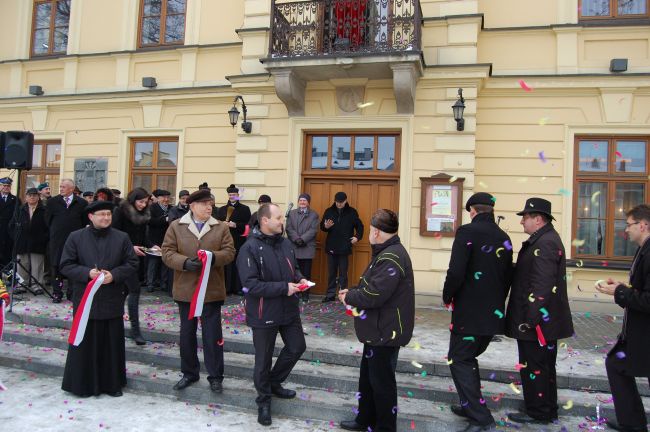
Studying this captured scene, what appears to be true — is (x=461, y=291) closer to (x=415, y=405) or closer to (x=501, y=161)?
(x=415, y=405)

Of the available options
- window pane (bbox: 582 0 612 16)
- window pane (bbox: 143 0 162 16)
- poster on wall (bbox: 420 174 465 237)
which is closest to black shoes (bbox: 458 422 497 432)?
poster on wall (bbox: 420 174 465 237)

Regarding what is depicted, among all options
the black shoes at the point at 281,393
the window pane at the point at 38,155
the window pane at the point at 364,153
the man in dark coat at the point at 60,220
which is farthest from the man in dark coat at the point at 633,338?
the window pane at the point at 38,155

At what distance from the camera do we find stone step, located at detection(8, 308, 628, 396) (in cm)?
502

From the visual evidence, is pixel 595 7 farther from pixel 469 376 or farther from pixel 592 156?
pixel 469 376

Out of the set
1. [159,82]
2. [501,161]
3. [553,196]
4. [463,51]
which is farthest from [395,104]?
[159,82]

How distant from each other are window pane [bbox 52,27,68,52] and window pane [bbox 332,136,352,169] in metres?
7.32

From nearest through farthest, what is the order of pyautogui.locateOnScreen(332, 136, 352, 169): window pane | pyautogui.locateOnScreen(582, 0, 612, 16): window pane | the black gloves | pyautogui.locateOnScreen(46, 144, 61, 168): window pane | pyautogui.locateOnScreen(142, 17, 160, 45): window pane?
the black gloves → pyautogui.locateOnScreen(582, 0, 612, 16): window pane → pyautogui.locateOnScreen(332, 136, 352, 169): window pane → pyautogui.locateOnScreen(142, 17, 160, 45): window pane → pyautogui.locateOnScreen(46, 144, 61, 168): window pane

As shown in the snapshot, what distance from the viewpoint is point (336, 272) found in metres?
8.77

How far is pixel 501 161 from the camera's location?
883cm

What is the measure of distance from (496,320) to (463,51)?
597 centimetres

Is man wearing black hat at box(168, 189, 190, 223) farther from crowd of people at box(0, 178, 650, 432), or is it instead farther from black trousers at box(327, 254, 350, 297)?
crowd of people at box(0, 178, 650, 432)

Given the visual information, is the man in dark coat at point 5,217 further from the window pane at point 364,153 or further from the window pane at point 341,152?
the window pane at point 364,153

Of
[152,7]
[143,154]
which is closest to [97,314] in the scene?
[143,154]

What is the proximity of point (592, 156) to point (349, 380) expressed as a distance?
6342 millimetres
